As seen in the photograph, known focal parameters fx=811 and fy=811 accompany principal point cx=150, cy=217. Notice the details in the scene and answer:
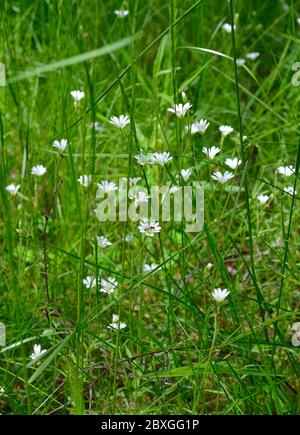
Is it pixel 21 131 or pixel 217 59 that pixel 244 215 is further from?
pixel 217 59

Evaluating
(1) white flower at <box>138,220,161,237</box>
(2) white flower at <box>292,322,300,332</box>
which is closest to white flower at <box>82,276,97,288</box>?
(1) white flower at <box>138,220,161,237</box>

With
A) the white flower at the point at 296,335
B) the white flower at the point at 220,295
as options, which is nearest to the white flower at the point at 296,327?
the white flower at the point at 296,335

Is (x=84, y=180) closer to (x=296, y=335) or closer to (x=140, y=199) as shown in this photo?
(x=140, y=199)

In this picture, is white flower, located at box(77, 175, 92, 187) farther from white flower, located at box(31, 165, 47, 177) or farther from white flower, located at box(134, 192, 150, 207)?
white flower, located at box(31, 165, 47, 177)

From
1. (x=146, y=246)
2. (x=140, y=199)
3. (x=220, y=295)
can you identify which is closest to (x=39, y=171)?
(x=146, y=246)

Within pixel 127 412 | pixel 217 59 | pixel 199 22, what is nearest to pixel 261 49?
pixel 217 59
